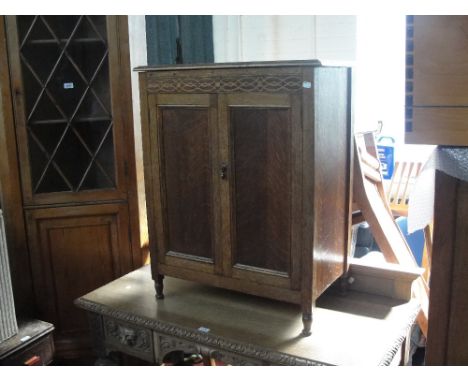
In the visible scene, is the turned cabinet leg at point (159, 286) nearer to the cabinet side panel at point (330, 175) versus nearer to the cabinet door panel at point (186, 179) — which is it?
the cabinet door panel at point (186, 179)

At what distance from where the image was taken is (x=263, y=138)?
66.6 inches

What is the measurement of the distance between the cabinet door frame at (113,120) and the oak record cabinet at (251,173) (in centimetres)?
53

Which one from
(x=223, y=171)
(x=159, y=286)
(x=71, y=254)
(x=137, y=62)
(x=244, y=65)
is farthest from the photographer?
(x=71, y=254)

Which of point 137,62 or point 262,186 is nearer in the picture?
point 262,186

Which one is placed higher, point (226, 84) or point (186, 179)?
point (226, 84)

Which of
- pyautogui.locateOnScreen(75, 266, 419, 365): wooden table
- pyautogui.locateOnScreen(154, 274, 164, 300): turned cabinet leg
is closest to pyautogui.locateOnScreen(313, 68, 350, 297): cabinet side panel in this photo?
pyautogui.locateOnScreen(75, 266, 419, 365): wooden table

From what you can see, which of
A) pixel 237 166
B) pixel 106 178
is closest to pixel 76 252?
pixel 106 178

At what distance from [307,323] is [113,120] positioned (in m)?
1.31

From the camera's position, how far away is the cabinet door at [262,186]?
1.65 metres

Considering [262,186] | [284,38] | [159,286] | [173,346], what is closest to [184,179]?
[262,186]

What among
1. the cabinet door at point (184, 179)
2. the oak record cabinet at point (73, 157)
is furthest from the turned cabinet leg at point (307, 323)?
the oak record cabinet at point (73, 157)

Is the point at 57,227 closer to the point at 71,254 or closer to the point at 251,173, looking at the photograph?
the point at 71,254

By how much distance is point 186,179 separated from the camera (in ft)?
6.18

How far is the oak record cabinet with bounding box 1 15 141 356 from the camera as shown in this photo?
2389 millimetres
